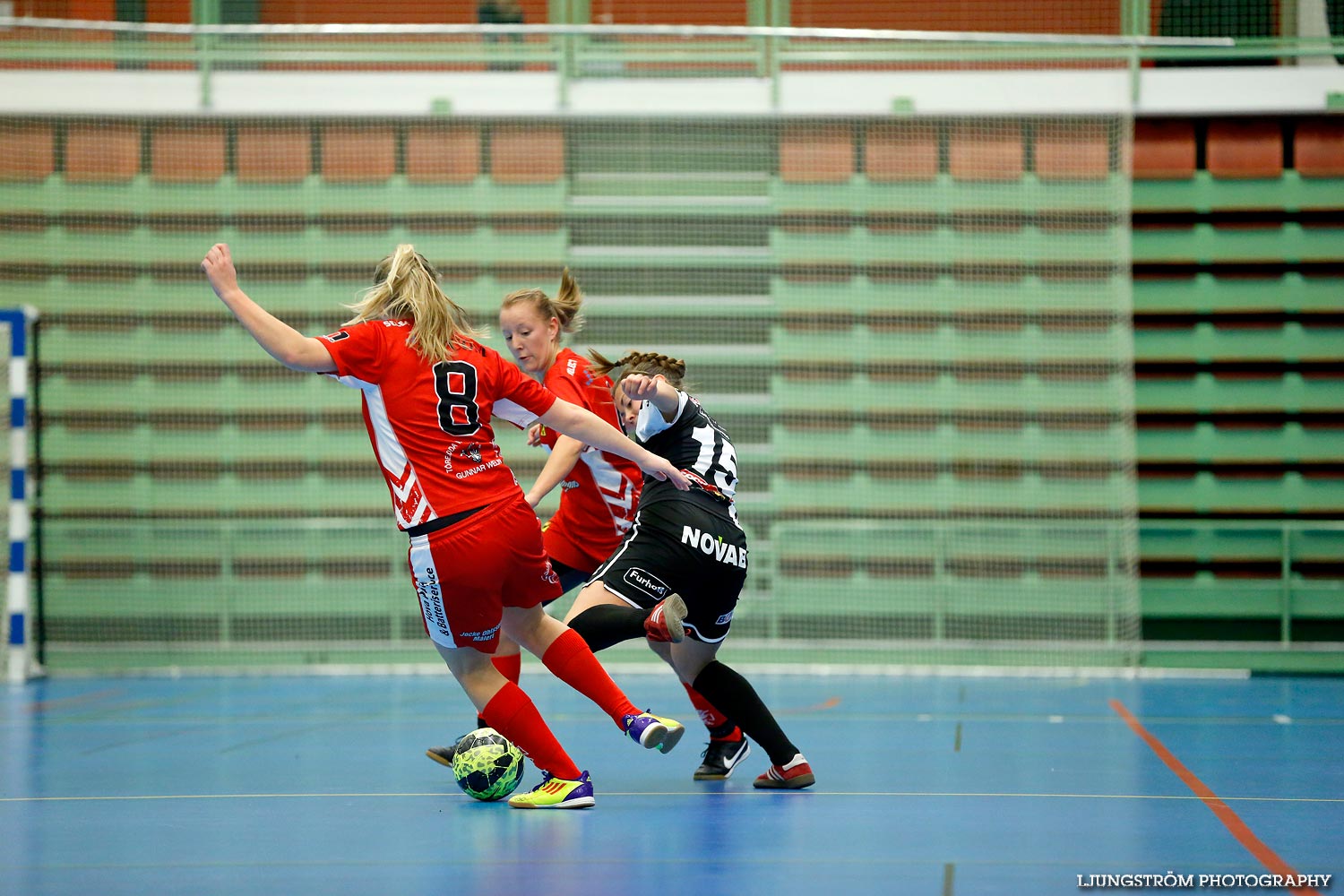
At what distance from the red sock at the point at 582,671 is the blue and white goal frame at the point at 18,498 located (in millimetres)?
5814

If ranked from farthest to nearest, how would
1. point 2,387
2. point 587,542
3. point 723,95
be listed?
1. point 723,95
2. point 2,387
3. point 587,542

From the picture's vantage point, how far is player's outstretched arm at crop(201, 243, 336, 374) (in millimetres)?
3516

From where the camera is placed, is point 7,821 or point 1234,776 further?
point 1234,776

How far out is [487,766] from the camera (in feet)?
14.3

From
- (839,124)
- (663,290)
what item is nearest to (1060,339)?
(839,124)

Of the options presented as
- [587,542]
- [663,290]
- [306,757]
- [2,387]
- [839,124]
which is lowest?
[306,757]

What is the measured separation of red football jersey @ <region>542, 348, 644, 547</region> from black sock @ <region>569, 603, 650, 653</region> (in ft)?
2.72

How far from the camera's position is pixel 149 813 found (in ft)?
14.0

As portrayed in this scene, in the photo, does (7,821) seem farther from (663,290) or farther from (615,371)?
(663,290)

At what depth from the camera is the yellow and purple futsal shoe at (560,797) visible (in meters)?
4.22

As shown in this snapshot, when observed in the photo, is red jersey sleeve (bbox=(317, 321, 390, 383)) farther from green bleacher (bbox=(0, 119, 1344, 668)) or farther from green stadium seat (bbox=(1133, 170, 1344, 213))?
green stadium seat (bbox=(1133, 170, 1344, 213))

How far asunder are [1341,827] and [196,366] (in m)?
8.24

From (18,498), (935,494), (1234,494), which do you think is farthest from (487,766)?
(1234,494)

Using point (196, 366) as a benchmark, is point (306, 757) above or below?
below
